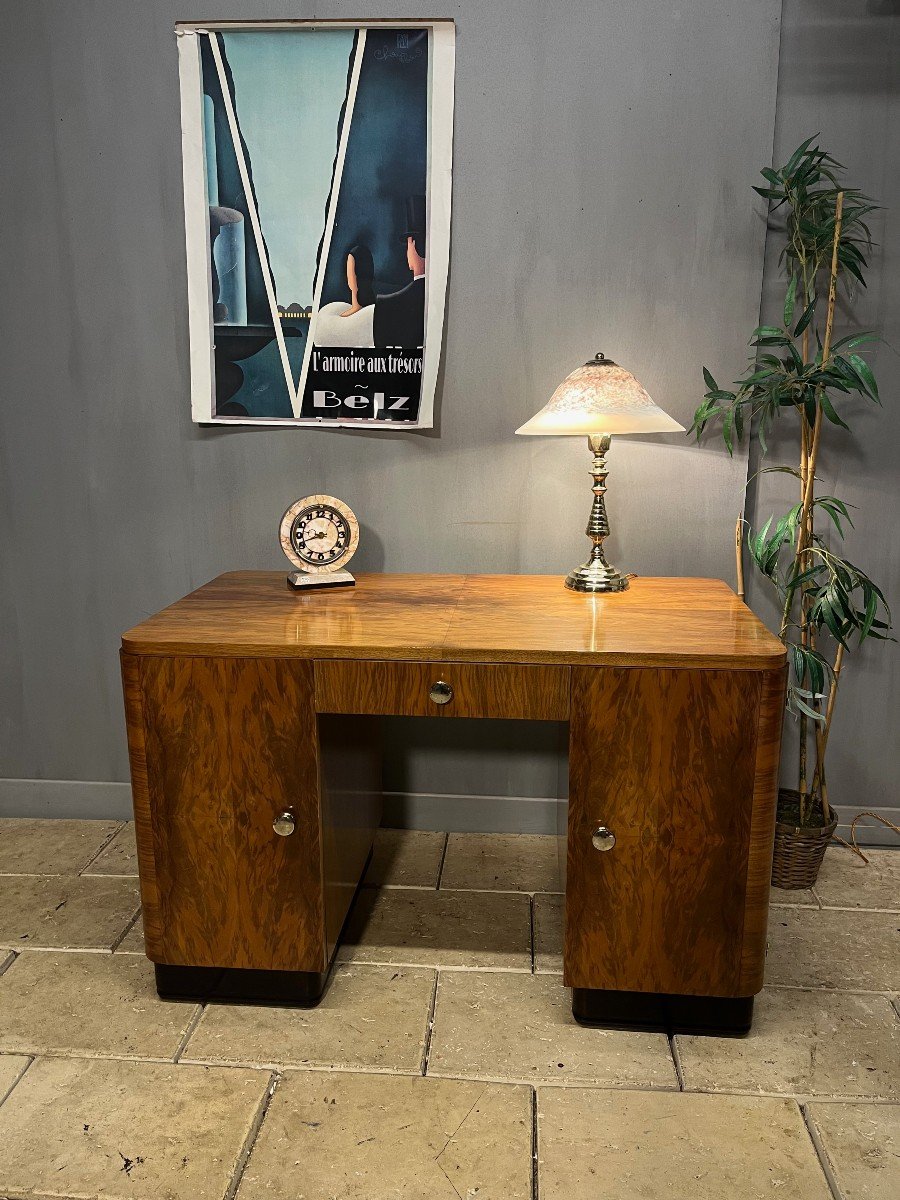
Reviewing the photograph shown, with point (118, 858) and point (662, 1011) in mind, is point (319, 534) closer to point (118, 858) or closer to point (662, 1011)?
point (118, 858)

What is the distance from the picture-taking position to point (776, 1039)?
1.94 metres

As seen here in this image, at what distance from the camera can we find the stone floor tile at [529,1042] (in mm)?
1828

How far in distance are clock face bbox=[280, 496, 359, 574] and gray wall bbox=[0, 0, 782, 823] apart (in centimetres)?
34

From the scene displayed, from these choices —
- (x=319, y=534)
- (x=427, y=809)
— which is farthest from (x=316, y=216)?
(x=427, y=809)

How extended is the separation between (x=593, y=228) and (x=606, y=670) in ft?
4.06

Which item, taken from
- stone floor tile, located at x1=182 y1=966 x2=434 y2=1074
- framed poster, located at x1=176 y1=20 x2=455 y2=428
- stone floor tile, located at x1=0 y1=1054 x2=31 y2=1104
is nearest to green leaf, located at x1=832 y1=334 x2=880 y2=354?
framed poster, located at x1=176 y1=20 x2=455 y2=428

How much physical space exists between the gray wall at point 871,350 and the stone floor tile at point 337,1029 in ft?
4.25

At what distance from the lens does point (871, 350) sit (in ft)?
8.14

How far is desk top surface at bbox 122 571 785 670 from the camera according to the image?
1.82 metres

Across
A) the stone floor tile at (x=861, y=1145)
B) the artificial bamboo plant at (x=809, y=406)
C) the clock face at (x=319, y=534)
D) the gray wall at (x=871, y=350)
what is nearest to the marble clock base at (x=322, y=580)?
the clock face at (x=319, y=534)

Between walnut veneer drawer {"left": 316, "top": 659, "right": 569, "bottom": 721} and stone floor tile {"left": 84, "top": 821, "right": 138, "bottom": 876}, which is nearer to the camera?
walnut veneer drawer {"left": 316, "top": 659, "right": 569, "bottom": 721}

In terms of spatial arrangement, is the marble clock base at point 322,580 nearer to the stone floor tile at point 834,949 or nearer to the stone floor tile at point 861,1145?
the stone floor tile at point 834,949

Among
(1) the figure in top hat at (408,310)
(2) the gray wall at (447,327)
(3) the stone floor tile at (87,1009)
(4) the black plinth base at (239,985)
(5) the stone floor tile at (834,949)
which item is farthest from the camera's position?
(1) the figure in top hat at (408,310)

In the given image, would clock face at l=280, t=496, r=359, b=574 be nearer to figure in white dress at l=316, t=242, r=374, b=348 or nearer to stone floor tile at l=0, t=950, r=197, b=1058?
figure in white dress at l=316, t=242, r=374, b=348
